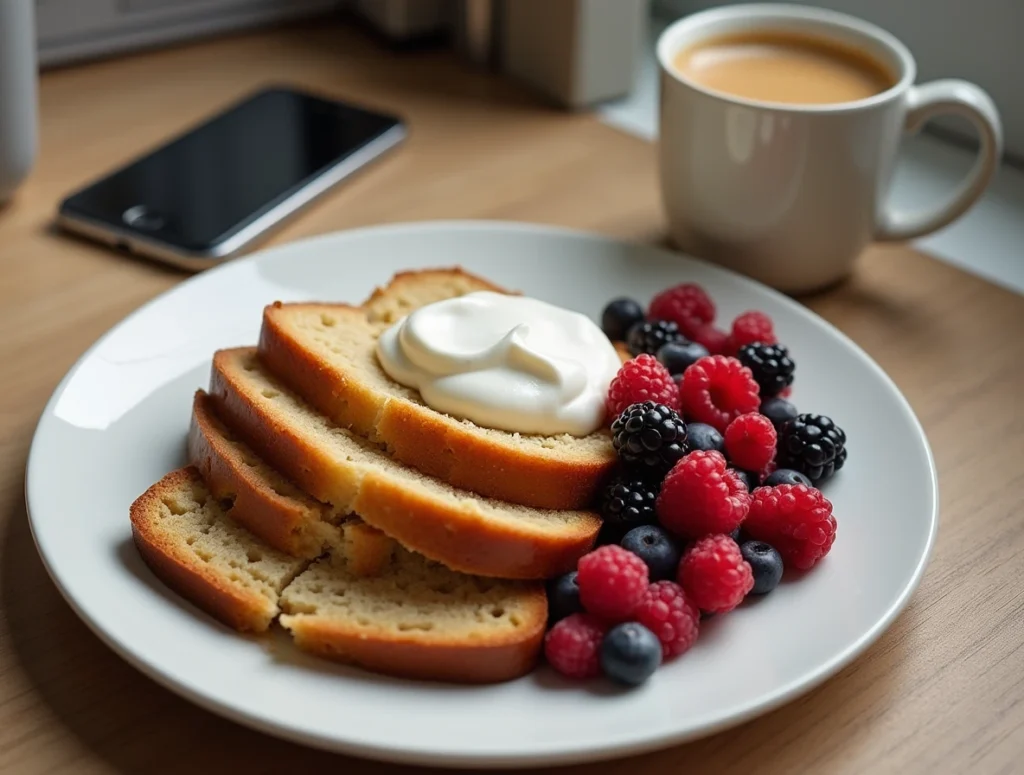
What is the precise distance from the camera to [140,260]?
1.90 m

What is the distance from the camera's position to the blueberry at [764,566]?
4.09 feet

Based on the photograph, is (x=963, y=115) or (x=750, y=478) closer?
(x=750, y=478)

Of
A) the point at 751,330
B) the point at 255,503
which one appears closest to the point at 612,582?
the point at 255,503

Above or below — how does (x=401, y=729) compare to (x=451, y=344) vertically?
below

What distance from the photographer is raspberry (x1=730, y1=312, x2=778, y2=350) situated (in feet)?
5.16

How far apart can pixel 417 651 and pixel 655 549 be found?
0.28 m

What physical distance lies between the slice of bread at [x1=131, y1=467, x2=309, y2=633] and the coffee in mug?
1007 millimetres

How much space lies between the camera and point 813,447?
1.38 m

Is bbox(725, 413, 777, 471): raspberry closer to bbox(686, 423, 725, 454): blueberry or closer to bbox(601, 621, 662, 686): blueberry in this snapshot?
bbox(686, 423, 725, 454): blueberry

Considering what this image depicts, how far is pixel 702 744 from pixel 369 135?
4.59 feet

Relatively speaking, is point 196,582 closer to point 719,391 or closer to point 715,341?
point 719,391

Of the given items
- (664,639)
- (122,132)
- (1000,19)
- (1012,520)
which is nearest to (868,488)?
(1012,520)

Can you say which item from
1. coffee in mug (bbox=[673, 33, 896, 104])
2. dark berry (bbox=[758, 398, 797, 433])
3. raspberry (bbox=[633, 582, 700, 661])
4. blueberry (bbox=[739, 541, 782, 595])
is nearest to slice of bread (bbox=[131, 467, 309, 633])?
raspberry (bbox=[633, 582, 700, 661])

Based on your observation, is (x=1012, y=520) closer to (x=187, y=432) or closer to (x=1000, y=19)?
(x=187, y=432)
